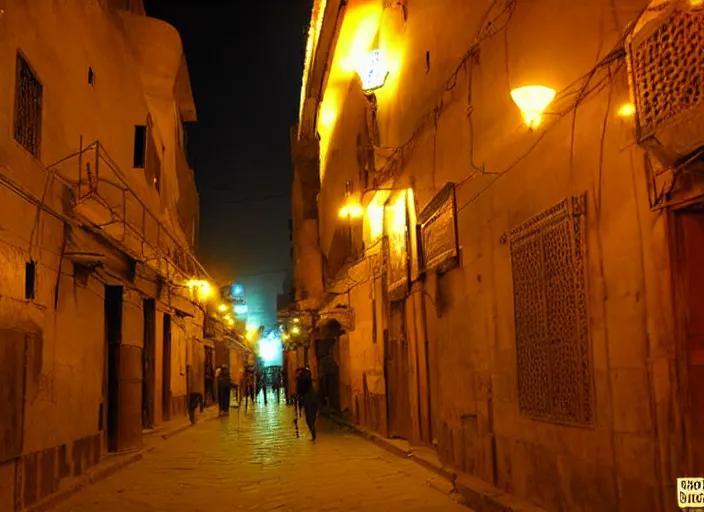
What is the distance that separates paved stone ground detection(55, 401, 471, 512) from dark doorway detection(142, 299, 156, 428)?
2.24 m

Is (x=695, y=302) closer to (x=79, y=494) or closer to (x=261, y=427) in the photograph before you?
(x=79, y=494)

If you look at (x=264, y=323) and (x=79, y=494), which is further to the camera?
(x=264, y=323)

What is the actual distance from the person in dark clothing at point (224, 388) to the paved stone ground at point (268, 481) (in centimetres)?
865

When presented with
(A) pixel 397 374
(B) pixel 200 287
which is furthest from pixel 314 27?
(A) pixel 397 374

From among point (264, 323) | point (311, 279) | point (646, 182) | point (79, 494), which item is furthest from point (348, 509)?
point (264, 323)

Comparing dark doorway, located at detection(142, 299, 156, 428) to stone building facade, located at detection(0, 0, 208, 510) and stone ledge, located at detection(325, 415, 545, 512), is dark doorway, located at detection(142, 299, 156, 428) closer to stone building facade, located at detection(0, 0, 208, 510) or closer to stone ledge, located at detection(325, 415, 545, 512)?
stone building facade, located at detection(0, 0, 208, 510)

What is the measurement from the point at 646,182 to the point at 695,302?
3.28 feet

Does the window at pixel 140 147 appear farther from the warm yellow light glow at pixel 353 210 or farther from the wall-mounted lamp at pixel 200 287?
the wall-mounted lamp at pixel 200 287

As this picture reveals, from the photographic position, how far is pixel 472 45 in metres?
10.1

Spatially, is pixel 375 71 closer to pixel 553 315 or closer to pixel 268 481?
pixel 268 481

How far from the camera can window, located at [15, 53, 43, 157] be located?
30.0 feet

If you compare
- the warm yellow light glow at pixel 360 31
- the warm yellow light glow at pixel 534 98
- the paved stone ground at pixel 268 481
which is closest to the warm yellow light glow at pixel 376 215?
the warm yellow light glow at pixel 360 31

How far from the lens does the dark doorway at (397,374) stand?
15.1 metres

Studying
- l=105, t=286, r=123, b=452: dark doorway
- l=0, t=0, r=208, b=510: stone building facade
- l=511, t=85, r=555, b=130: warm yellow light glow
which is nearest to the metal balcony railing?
l=0, t=0, r=208, b=510: stone building facade
